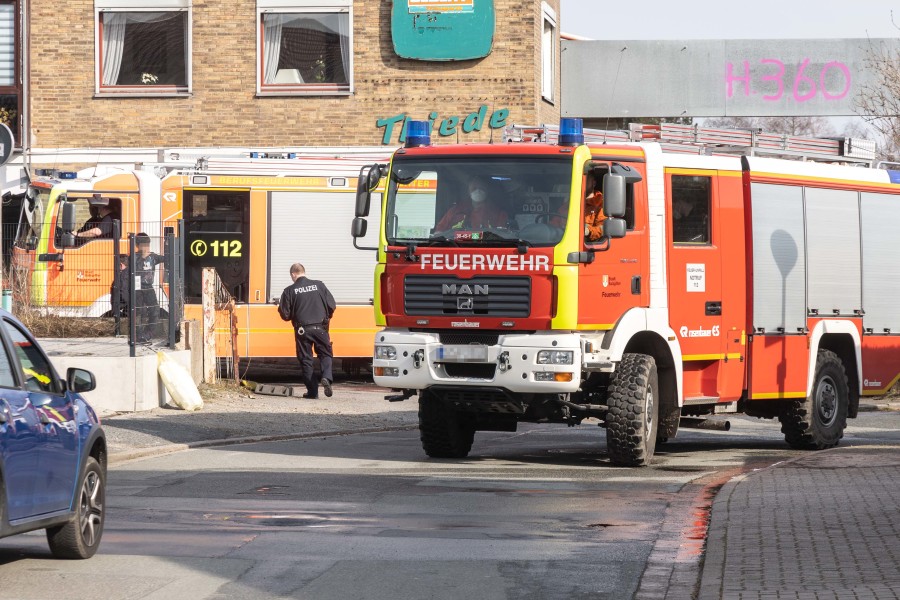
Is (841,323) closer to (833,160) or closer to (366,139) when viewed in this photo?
(833,160)

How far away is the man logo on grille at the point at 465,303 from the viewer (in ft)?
46.2

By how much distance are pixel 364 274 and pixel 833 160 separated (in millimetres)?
8302

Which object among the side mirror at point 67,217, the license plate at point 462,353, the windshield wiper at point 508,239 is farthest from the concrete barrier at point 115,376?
the windshield wiper at point 508,239

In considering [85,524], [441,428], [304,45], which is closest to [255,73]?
[304,45]

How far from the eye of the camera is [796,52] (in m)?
32.7

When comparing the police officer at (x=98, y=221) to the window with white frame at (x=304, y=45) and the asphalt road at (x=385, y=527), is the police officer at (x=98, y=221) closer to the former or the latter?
the asphalt road at (x=385, y=527)

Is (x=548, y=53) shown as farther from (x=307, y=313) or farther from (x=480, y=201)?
(x=480, y=201)

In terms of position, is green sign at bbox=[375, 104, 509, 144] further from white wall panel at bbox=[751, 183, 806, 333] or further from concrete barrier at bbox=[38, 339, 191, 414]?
white wall panel at bbox=[751, 183, 806, 333]

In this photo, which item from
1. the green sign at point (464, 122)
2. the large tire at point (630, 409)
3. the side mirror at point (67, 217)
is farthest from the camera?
the green sign at point (464, 122)

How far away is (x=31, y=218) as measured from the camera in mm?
22859

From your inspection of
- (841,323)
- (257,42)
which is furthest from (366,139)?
(841,323)

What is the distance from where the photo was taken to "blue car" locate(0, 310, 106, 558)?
7.86 m

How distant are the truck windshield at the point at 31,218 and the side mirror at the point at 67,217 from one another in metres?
0.32

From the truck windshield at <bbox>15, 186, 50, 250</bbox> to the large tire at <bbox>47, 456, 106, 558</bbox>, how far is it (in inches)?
539
